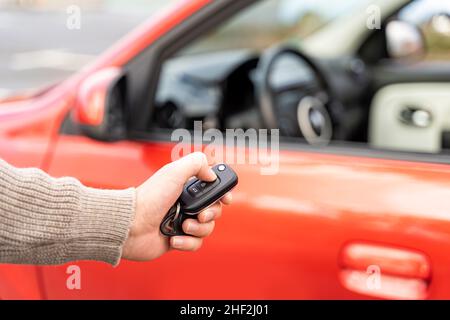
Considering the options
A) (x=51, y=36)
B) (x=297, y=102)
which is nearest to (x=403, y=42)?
(x=297, y=102)

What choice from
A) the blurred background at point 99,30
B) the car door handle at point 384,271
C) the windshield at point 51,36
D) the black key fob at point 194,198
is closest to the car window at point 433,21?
the blurred background at point 99,30

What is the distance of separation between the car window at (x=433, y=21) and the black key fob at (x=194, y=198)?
54.4 inches

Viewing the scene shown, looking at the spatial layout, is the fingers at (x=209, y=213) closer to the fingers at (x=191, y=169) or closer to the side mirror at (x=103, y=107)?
the fingers at (x=191, y=169)

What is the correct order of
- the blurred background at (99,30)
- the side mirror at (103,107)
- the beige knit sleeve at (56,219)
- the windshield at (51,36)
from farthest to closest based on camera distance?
the windshield at (51,36)
the blurred background at (99,30)
the side mirror at (103,107)
the beige knit sleeve at (56,219)

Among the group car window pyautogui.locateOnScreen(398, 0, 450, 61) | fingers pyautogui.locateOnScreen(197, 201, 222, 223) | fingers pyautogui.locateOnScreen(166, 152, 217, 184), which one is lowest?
fingers pyautogui.locateOnScreen(197, 201, 222, 223)

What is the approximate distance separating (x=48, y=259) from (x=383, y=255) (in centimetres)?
78

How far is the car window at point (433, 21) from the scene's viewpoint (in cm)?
264

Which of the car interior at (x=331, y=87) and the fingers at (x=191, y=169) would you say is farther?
the car interior at (x=331, y=87)

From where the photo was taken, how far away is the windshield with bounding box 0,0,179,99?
8875mm

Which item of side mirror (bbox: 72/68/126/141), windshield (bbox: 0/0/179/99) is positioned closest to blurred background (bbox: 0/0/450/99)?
windshield (bbox: 0/0/179/99)

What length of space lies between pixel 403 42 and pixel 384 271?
1940mm

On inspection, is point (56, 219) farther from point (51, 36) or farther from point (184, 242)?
point (51, 36)

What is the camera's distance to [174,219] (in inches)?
61.4

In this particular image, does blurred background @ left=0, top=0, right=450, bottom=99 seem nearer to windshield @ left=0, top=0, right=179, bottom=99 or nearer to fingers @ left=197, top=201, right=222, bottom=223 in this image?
windshield @ left=0, top=0, right=179, bottom=99
